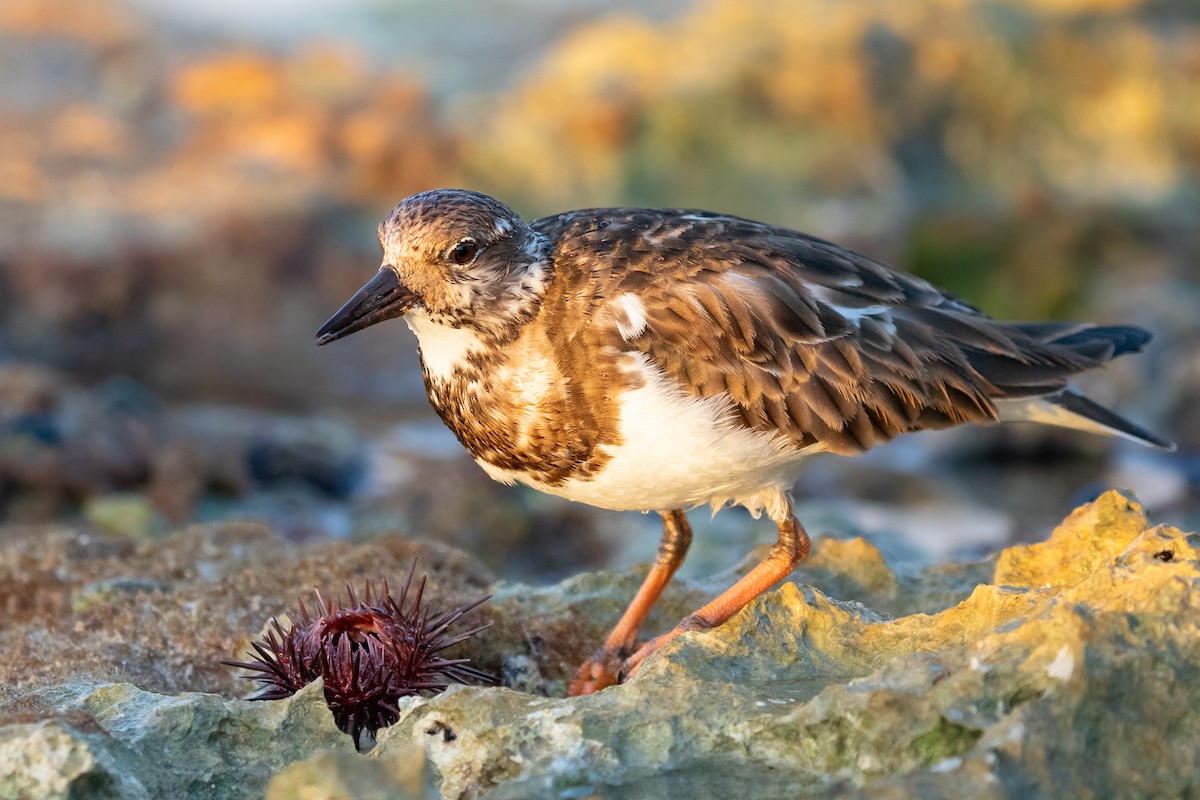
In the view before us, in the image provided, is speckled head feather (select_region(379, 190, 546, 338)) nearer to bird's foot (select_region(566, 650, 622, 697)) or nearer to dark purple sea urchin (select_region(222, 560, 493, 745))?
dark purple sea urchin (select_region(222, 560, 493, 745))

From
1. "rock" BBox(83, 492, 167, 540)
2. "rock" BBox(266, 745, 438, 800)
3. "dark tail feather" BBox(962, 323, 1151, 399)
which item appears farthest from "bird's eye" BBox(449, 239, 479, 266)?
"rock" BBox(83, 492, 167, 540)

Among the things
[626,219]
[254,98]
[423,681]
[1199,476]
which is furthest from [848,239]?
[423,681]

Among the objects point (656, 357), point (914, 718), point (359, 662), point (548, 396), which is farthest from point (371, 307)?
point (914, 718)

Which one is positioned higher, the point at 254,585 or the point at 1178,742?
the point at 254,585

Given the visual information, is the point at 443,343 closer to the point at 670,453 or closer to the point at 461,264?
the point at 461,264

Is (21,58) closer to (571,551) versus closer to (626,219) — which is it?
(571,551)
